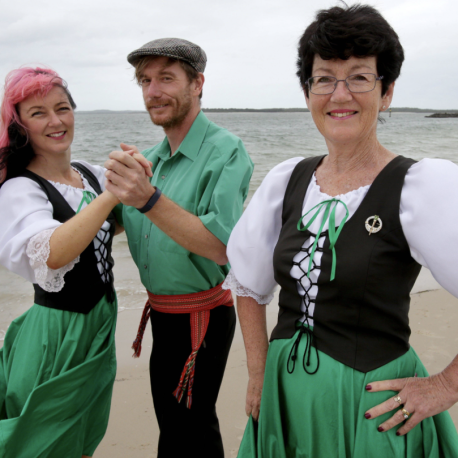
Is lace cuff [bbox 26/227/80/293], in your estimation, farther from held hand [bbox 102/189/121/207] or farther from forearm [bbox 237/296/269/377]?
forearm [bbox 237/296/269/377]

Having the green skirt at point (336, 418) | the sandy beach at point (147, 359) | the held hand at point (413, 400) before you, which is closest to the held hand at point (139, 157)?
the green skirt at point (336, 418)

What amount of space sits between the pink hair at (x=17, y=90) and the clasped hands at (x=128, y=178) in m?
0.57

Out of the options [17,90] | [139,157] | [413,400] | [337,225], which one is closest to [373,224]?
[337,225]

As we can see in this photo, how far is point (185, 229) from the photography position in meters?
1.75

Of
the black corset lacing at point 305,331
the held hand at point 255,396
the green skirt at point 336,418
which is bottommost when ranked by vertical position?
the held hand at point 255,396

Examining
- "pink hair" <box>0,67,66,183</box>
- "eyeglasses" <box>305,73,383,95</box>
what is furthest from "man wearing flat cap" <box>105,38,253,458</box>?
"eyeglasses" <box>305,73,383,95</box>

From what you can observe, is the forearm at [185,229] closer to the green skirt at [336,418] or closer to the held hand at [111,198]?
the held hand at [111,198]

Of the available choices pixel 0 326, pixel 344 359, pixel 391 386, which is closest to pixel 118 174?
pixel 344 359

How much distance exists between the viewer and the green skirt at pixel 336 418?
1.27 metres

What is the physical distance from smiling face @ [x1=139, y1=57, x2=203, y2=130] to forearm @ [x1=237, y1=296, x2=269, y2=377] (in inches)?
37.6

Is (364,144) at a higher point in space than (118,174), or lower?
higher

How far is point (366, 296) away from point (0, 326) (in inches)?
156

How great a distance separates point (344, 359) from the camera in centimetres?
131

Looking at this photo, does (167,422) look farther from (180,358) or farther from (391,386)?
(391,386)
